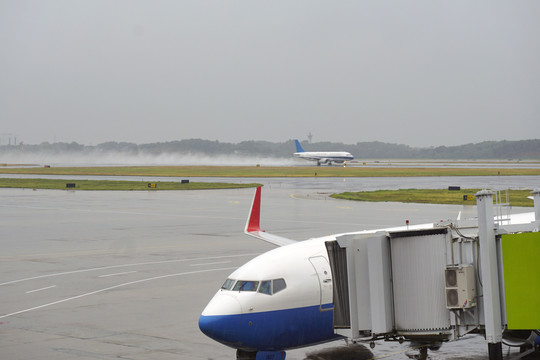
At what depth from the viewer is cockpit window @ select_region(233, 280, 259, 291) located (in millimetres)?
19562

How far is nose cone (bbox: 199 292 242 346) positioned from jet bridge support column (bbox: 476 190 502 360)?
6.41 m

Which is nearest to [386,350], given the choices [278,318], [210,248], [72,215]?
[278,318]

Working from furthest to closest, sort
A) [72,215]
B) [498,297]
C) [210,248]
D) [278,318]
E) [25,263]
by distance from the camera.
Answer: [72,215], [210,248], [25,263], [278,318], [498,297]

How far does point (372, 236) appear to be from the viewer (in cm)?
1770

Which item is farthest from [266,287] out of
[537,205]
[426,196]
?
[426,196]

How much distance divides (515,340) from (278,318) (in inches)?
287

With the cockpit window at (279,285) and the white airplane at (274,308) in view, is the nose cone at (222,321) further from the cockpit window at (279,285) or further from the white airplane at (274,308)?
the cockpit window at (279,285)

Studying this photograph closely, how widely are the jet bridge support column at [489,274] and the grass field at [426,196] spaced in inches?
2263

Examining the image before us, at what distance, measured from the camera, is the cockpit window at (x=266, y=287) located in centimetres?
1939

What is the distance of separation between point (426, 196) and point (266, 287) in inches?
2724

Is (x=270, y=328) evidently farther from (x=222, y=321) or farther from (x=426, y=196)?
(x=426, y=196)

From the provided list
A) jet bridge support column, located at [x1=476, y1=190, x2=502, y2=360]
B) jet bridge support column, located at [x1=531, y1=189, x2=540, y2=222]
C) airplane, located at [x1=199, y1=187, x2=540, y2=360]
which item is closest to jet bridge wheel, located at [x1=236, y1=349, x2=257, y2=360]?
airplane, located at [x1=199, y1=187, x2=540, y2=360]

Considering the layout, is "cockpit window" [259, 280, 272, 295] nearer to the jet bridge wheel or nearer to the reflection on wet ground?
the jet bridge wheel

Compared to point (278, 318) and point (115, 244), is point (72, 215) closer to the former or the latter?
point (115, 244)
